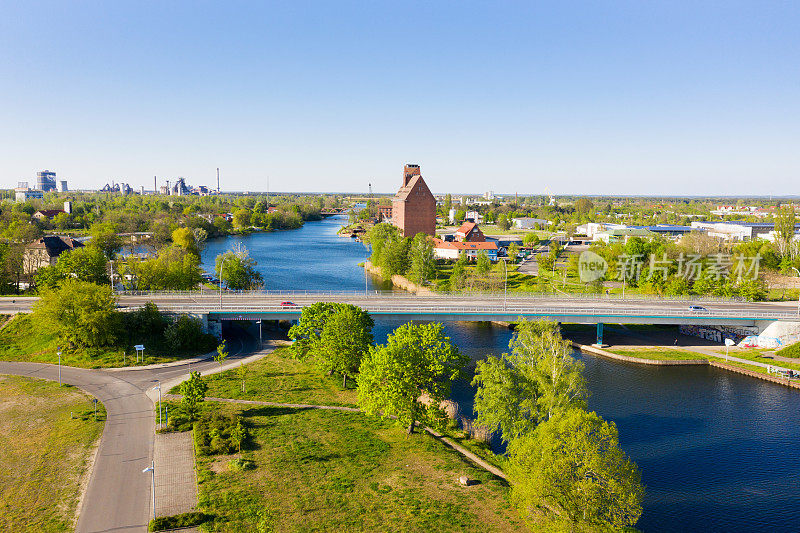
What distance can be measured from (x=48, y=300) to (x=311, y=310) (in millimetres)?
22257

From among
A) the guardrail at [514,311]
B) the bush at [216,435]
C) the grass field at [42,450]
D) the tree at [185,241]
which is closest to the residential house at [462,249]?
the tree at [185,241]

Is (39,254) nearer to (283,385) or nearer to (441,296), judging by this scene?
(283,385)

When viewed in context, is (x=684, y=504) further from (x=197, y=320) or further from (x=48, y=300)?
(x=48, y=300)

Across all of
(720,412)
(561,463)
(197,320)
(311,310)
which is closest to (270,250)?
(197,320)

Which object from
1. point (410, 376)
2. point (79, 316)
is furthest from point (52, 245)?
point (410, 376)

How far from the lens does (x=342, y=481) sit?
24812mm

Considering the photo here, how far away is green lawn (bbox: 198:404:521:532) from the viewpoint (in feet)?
71.2

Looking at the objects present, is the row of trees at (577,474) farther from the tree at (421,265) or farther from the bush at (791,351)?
the tree at (421,265)

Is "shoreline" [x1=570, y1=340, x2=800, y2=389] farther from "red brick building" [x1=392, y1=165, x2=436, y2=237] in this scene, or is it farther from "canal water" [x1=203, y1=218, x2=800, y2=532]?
"red brick building" [x1=392, y1=165, x2=436, y2=237]

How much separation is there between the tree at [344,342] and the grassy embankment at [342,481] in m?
5.21

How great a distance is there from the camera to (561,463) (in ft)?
62.0

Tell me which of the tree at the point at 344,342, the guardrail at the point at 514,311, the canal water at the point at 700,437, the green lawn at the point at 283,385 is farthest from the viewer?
the guardrail at the point at 514,311

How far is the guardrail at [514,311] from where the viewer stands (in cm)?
4891

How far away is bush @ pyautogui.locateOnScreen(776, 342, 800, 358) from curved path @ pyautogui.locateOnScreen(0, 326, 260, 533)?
4922 cm
